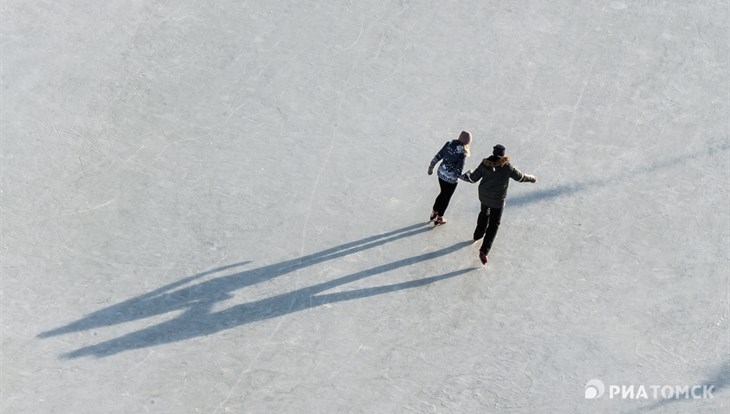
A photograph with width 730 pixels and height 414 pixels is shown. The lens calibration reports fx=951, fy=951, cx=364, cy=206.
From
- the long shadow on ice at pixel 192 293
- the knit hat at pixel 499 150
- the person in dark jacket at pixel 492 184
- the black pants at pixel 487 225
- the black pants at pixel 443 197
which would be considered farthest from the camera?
the black pants at pixel 443 197

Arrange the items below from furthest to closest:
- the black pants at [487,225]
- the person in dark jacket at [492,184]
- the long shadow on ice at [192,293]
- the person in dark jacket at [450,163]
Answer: the black pants at [487,225]
the person in dark jacket at [450,163]
the long shadow on ice at [192,293]
the person in dark jacket at [492,184]

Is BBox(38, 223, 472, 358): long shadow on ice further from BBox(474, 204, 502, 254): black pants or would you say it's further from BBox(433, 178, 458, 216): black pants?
BBox(433, 178, 458, 216): black pants

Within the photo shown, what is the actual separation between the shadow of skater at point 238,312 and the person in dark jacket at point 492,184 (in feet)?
1.76

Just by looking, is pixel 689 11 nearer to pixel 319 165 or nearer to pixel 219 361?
pixel 319 165

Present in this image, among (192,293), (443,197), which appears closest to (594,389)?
(443,197)

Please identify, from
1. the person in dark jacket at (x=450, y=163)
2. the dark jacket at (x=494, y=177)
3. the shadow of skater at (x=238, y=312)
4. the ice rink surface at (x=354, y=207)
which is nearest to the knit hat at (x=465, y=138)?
the person in dark jacket at (x=450, y=163)

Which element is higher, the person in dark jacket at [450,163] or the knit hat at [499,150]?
the knit hat at [499,150]

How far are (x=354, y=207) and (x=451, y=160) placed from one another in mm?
1542

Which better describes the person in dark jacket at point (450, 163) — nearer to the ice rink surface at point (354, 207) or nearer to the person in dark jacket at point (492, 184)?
the person in dark jacket at point (492, 184)

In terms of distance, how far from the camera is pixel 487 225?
1064 cm

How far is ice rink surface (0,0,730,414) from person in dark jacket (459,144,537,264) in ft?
1.56

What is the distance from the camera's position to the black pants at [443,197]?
10375 millimetres

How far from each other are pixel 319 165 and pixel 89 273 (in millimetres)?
2973

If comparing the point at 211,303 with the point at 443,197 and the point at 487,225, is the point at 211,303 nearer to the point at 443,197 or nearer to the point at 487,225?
the point at 443,197
